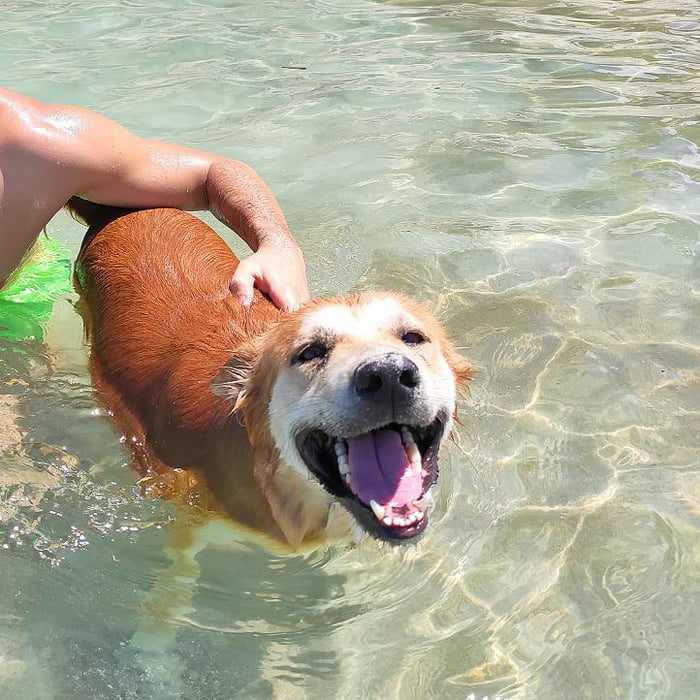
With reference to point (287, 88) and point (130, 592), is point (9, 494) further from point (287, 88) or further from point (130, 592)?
point (287, 88)

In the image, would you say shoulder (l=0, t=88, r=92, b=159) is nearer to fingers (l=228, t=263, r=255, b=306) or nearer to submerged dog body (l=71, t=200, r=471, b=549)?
submerged dog body (l=71, t=200, r=471, b=549)

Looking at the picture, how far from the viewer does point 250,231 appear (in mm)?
4418

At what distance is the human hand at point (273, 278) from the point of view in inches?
155

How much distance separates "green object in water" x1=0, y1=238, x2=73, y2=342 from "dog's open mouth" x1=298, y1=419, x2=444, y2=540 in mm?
2273

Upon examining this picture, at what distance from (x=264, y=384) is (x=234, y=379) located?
0.51 ft

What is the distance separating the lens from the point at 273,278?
4.08m

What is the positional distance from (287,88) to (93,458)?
540cm

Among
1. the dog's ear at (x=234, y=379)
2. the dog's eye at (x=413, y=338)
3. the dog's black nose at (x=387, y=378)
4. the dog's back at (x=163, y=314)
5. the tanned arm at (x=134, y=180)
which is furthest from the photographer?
the tanned arm at (x=134, y=180)

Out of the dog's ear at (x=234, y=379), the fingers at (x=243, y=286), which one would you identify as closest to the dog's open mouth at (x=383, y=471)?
the dog's ear at (x=234, y=379)

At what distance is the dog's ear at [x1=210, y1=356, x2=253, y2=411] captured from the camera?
355cm

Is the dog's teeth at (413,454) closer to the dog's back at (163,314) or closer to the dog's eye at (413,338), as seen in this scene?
the dog's eye at (413,338)

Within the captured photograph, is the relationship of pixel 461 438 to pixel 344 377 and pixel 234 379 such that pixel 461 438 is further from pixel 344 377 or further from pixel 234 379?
pixel 344 377

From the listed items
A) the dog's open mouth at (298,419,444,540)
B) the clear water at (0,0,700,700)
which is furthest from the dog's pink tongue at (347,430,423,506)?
the clear water at (0,0,700,700)

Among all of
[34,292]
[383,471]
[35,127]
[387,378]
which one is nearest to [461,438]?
[383,471]
